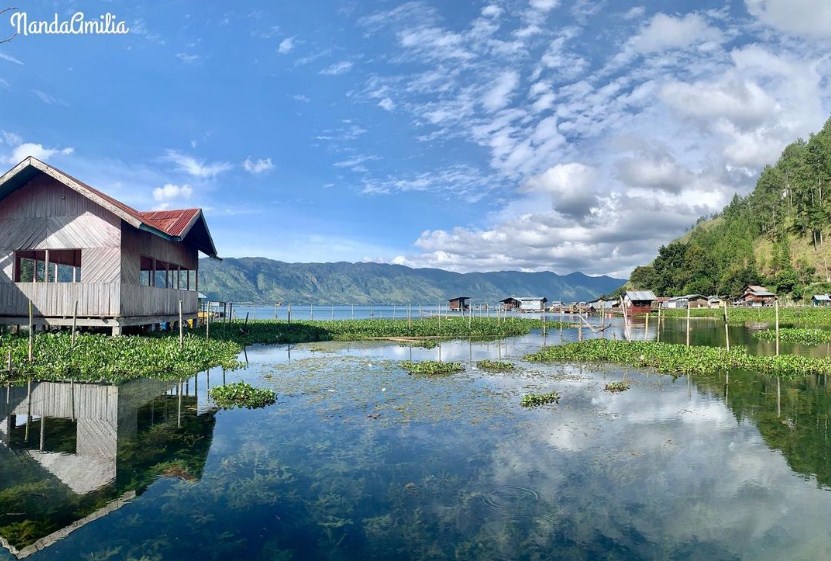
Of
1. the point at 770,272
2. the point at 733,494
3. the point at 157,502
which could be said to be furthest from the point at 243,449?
the point at 770,272

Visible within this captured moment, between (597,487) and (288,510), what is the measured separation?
18.7 feet

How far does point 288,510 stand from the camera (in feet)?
25.7

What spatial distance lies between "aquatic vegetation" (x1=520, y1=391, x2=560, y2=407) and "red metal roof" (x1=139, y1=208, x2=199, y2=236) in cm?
2021

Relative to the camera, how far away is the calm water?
22.7ft

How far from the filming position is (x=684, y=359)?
2383 cm

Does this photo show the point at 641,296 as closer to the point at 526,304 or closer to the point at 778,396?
the point at 526,304

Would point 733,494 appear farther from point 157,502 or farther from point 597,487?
point 157,502

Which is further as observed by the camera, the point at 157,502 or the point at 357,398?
the point at 357,398

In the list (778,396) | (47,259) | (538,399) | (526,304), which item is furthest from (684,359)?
(526,304)

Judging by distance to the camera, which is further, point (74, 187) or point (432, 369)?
point (432, 369)

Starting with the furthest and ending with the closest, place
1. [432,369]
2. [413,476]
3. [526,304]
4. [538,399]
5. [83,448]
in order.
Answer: [526,304]
[432,369]
[538,399]
[83,448]
[413,476]

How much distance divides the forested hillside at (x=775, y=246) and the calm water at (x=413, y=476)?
86736 mm

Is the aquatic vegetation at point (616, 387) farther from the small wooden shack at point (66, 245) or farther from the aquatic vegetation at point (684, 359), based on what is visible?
the small wooden shack at point (66, 245)

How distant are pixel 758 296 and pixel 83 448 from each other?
321 feet
